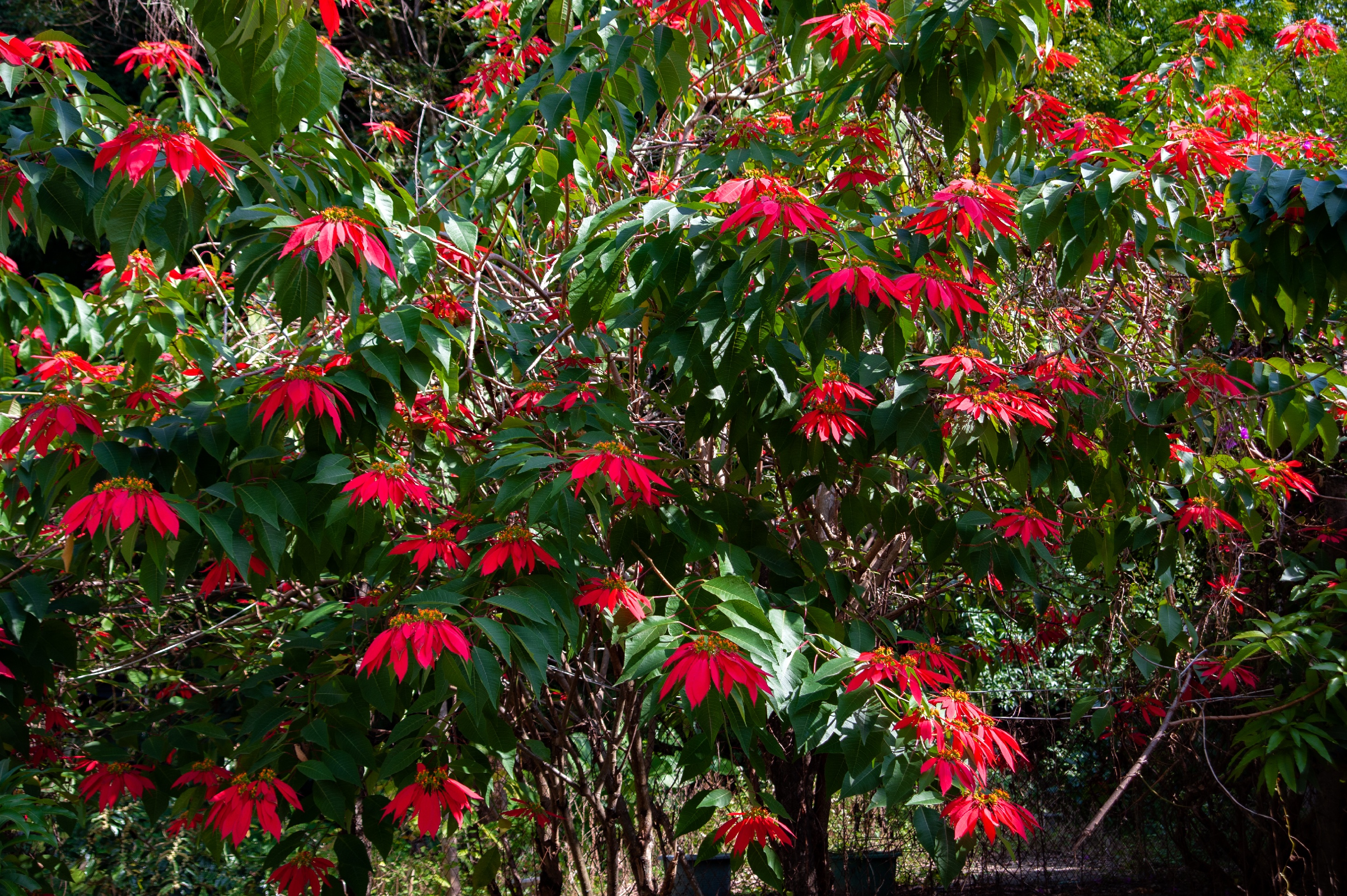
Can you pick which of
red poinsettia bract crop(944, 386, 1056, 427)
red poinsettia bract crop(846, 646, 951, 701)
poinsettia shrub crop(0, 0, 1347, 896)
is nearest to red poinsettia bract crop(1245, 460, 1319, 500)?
poinsettia shrub crop(0, 0, 1347, 896)

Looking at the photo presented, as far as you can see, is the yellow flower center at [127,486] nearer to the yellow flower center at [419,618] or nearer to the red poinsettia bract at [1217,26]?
the yellow flower center at [419,618]

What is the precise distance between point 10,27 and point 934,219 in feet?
22.5

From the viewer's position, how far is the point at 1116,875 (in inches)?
180

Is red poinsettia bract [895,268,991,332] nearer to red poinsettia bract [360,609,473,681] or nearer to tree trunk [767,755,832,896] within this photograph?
red poinsettia bract [360,609,473,681]

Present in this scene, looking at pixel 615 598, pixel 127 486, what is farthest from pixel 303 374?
pixel 615 598

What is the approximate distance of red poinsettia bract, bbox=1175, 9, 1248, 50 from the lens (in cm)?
306

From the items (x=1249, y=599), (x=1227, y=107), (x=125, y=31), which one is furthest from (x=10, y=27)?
(x=1249, y=599)

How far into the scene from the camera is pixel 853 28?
2.05 meters

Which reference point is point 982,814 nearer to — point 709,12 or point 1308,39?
point 709,12

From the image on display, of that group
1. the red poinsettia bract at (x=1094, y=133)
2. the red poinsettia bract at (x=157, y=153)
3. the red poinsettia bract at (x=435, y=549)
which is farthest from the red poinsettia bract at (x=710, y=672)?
the red poinsettia bract at (x=1094, y=133)

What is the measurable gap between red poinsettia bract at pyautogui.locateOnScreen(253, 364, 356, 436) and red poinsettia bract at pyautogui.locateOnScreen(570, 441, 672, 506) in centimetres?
43

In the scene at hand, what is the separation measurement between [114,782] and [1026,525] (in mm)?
2065

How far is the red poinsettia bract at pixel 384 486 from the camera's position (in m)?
1.74

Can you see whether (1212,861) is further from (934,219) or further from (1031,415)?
(934,219)
